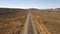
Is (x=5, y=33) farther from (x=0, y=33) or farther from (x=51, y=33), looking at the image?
(x=51, y=33)

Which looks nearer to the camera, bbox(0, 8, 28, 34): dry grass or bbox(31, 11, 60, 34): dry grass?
bbox(0, 8, 28, 34): dry grass

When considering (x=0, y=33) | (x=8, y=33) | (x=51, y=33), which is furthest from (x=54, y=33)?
(x=0, y=33)

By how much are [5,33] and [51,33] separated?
6130 mm

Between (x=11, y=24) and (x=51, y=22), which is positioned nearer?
(x=11, y=24)

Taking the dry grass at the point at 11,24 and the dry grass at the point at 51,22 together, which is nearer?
the dry grass at the point at 11,24

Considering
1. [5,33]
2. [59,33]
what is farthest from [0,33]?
[59,33]

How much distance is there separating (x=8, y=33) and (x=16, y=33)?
103 cm

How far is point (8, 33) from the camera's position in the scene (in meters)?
15.1

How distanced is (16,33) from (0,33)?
2069 mm

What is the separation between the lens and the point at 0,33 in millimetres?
15180

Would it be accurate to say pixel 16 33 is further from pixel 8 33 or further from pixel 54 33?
pixel 54 33

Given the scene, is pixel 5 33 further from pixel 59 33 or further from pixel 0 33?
pixel 59 33

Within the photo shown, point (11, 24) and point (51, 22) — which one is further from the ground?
point (11, 24)

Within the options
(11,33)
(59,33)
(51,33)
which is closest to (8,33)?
(11,33)
